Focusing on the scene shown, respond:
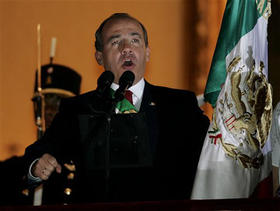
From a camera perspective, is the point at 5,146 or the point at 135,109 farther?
the point at 5,146

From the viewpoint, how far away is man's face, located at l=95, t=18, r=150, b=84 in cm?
335

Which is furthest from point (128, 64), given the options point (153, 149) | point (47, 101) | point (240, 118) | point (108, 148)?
point (47, 101)

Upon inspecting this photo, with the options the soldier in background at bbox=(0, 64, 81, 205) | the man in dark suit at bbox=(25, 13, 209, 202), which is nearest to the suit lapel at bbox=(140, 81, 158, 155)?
the man in dark suit at bbox=(25, 13, 209, 202)

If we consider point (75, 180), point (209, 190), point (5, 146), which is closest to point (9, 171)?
point (5, 146)

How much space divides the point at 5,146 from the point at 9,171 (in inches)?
47.5

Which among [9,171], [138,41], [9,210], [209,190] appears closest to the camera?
[9,210]

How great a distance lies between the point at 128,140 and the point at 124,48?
803mm

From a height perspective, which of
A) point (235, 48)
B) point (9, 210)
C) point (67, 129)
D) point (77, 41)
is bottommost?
point (9, 210)

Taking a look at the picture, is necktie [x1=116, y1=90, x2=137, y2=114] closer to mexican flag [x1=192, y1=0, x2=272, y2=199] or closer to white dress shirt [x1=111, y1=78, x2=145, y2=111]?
white dress shirt [x1=111, y1=78, x2=145, y2=111]

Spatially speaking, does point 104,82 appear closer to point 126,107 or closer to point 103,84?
point 103,84

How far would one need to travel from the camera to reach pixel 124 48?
Result: 133 inches

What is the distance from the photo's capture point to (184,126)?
10.5ft

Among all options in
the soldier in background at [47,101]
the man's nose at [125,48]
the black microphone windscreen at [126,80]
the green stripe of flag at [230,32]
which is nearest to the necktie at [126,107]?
the man's nose at [125,48]

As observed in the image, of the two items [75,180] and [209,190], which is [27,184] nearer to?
[75,180]
